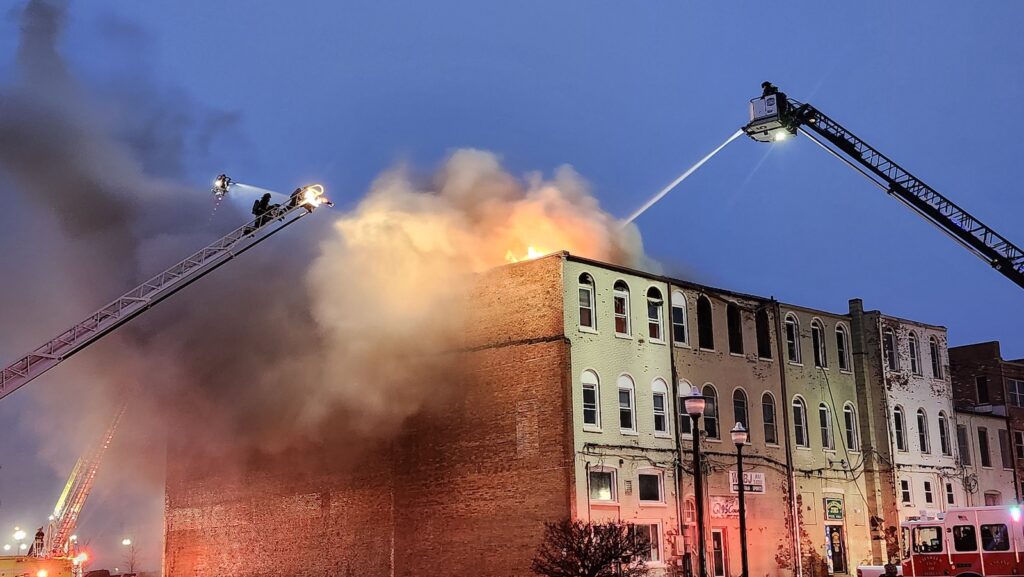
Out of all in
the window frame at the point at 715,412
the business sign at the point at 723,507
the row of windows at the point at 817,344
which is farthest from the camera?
the row of windows at the point at 817,344

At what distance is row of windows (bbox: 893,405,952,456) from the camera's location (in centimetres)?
3828

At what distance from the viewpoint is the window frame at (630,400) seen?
30.8 metres

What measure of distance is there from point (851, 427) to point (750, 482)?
21.2 ft

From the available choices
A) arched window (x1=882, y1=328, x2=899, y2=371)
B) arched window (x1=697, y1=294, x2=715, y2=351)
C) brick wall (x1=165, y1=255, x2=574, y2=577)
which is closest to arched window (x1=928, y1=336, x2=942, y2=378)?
arched window (x1=882, y1=328, x2=899, y2=371)

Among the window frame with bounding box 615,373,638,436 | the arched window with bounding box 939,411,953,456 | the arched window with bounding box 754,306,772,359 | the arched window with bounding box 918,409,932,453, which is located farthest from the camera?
the arched window with bounding box 939,411,953,456

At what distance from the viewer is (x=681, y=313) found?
3328 cm

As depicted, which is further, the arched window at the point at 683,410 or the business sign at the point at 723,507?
the business sign at the point at 723,507

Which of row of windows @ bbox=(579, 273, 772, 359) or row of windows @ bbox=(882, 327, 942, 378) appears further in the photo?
row of windows @ bbox=(882, 327, 942, 378)

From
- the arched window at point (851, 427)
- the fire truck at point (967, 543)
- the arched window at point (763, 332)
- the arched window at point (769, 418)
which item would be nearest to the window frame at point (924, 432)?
the arched window at point (851, 427)

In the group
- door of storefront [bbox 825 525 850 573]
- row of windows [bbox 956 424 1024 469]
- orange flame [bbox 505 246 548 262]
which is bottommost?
door of storefront [bbox 825 525 850 573]

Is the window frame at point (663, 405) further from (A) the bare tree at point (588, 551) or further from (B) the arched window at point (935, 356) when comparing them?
(B) the arched window at point (935, 356)

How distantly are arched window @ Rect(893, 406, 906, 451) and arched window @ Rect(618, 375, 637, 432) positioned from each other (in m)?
12.1

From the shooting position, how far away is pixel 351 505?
112 ft

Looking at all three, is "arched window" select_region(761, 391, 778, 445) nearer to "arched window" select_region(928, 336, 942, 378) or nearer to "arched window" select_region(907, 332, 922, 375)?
"arched window" select_region(907, 332, 922, 375)
